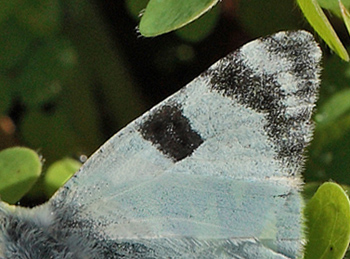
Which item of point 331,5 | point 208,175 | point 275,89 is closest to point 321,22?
point 331,5

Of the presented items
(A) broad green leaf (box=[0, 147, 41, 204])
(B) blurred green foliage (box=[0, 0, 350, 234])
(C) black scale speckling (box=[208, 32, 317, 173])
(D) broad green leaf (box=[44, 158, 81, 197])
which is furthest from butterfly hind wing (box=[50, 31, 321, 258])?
(B) blurred green foliage (box=[0, 0, 350, 234])

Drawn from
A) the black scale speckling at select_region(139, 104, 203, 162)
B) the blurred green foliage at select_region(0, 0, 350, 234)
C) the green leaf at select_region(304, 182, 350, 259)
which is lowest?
the green leaf at select_region(304, 182, 350, 259)

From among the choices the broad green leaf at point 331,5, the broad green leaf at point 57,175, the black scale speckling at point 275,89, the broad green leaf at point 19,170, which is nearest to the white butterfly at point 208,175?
the black scale speckling at point 275,89

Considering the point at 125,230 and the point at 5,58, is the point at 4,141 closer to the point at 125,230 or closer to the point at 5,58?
the point at 5,58

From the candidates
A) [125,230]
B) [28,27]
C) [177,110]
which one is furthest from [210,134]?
[28,27]

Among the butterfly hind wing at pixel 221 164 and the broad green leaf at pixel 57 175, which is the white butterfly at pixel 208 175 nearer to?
the butterfly hind wing at pixel 221 164

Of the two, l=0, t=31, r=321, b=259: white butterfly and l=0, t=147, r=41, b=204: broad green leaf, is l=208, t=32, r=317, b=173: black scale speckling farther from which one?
l=0, t=147, r=41, b=204: broad green leaf
